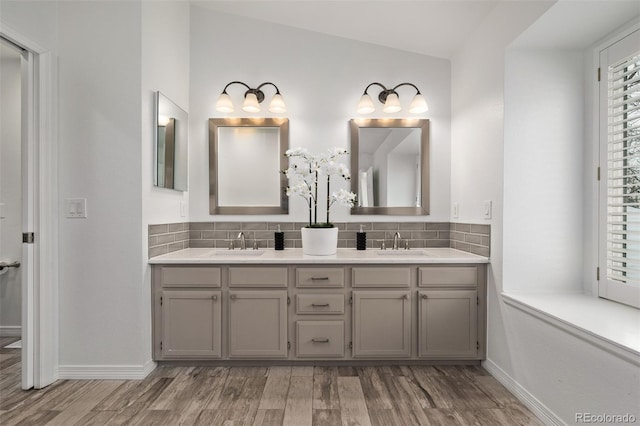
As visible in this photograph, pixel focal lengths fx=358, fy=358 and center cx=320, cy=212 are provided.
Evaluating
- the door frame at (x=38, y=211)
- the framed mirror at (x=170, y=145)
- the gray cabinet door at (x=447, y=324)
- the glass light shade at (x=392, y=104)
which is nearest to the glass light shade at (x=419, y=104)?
the glass light shade at (x=392, y=104)

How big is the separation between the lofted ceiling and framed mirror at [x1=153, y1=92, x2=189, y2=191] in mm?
1023

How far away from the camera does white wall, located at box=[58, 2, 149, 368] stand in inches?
91.0

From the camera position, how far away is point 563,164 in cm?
222

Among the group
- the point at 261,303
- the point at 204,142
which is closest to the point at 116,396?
the point at 261,303

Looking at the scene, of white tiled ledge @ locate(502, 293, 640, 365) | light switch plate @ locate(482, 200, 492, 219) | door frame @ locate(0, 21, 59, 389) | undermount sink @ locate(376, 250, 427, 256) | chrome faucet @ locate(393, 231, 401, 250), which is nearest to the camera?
white tiled ledge @ locate(502, 293, 640, 365)

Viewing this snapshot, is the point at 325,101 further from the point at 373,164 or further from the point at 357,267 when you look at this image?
the point at 357,267

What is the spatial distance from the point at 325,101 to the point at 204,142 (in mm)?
1103

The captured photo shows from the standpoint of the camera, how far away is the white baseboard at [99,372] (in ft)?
7.64

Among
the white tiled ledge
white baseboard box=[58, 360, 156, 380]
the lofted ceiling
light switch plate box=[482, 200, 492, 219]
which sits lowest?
white baseboard box=[58, 360, 156, 380]

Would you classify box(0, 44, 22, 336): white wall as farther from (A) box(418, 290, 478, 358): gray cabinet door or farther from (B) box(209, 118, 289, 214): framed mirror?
(A) box(418, 290, 478, 358): gray cabinet door

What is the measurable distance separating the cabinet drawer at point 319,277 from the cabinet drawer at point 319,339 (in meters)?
0.27

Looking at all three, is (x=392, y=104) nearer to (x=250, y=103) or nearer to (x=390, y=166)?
(x=390, y=166)

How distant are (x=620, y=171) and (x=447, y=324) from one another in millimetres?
1369

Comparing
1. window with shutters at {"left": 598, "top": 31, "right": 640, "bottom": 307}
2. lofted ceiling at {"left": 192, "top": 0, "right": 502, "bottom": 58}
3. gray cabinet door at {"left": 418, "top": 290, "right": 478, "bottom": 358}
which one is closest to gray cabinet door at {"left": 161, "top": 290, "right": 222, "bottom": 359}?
gray cabinet door at {"left": 418, "top": 290, "right": 478, "bottom": 358}
